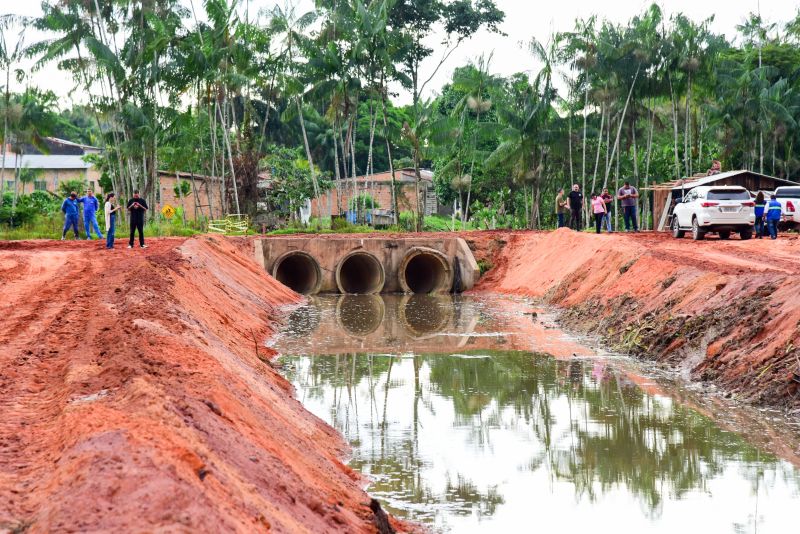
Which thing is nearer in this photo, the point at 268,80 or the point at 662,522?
the point at 662,522

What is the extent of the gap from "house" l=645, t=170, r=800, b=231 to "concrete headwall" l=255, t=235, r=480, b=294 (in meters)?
6.98

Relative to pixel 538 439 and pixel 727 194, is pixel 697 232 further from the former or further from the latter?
pixel 538 439

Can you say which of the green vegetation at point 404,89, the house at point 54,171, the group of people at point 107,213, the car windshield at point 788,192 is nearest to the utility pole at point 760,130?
the green vegetation at point 404,89

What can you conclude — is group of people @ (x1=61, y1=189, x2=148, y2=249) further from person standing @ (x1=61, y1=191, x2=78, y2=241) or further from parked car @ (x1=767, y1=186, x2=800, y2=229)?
parked car @ (x1=767, y1=186, x2=800, y2=229)

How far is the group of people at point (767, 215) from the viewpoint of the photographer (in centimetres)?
2695

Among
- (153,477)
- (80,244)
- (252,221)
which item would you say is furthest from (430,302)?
(153,477)

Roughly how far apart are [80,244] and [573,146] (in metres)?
24.8

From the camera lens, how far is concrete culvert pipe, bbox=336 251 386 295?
1344 inches

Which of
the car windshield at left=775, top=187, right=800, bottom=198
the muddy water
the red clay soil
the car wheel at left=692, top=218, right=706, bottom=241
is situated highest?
the car windshield at left=775, top=187, right=800, bottom=198

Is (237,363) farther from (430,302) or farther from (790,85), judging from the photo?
(790,85)

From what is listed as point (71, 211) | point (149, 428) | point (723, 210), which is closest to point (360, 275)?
point (71, 211)

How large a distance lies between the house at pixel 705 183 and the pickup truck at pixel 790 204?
2146 millimetres

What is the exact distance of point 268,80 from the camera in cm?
4322

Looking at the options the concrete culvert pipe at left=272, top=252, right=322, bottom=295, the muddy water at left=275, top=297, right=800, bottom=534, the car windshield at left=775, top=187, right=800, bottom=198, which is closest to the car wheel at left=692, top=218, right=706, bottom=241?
the car windshield at left=775, top=187, right=800, bottom=198
